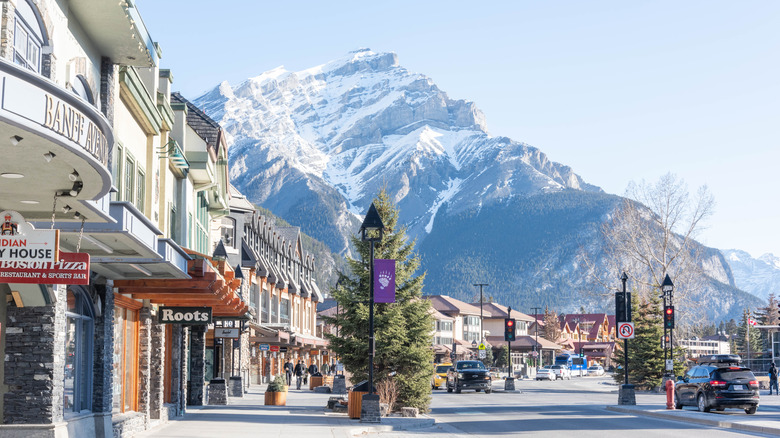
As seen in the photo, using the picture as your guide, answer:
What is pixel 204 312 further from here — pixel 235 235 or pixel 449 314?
pixel 449 314

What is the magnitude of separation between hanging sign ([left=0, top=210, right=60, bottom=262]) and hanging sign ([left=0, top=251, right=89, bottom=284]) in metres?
0.03

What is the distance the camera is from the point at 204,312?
24922 millimetres

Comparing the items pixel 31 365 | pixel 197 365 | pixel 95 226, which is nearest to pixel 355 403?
pixel 197 365

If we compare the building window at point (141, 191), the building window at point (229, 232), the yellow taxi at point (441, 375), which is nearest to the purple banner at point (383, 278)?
the building window at point (141, 191)

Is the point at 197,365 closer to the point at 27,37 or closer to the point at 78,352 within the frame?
the point at 78,352

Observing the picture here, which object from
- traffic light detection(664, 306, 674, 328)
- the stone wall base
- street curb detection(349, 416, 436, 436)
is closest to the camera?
the stone wall base

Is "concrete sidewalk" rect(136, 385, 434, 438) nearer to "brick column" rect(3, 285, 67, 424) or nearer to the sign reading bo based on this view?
the sign reading bo

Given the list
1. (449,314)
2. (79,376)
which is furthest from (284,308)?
(449,314)

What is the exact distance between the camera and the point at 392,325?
3053cm

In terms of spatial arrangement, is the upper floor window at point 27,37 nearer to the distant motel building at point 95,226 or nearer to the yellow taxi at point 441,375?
the distant motel building at point 95,226

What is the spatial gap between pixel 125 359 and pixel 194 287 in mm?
3086

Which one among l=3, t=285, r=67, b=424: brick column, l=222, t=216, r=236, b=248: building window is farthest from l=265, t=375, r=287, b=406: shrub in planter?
l=3, t=285, r=67, b=424: brick column

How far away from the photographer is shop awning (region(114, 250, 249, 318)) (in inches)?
787

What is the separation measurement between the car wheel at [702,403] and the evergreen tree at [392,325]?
963 centimetres
